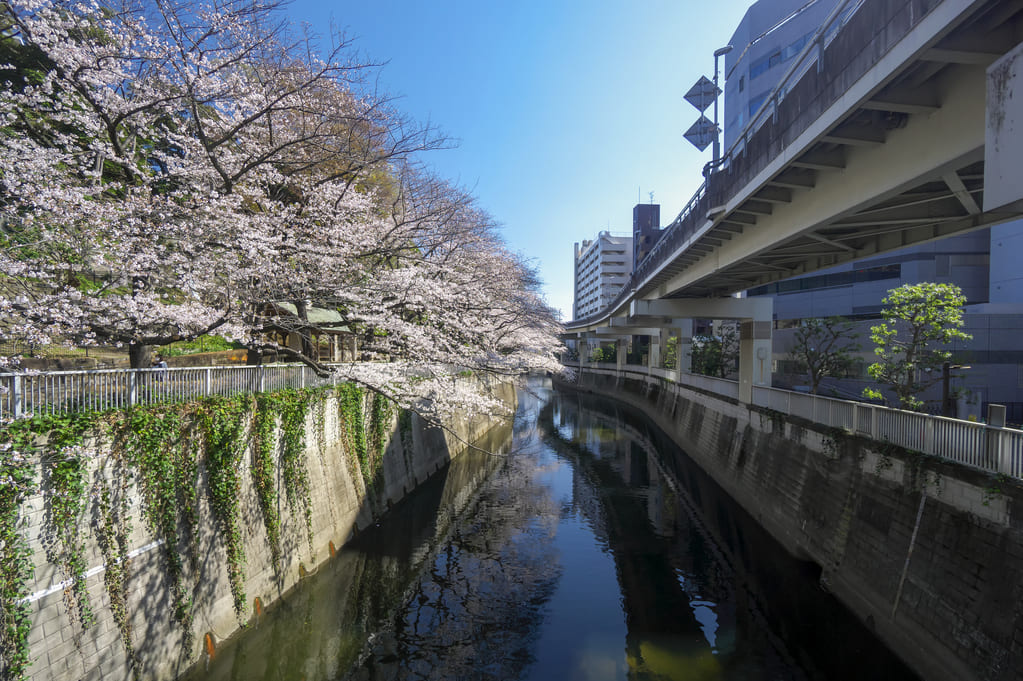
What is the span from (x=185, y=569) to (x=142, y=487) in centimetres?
160

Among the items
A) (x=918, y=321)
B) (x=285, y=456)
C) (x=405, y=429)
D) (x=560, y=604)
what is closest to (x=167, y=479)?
(x=285, y=456)

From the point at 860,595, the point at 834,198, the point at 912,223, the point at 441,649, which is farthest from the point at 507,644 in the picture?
the point at 912,223

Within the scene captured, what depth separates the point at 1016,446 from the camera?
21.9 ft

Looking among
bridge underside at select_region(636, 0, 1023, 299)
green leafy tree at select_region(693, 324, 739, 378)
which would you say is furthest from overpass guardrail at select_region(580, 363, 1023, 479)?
green leafy tree at select_region(693, 324, 739, 378)

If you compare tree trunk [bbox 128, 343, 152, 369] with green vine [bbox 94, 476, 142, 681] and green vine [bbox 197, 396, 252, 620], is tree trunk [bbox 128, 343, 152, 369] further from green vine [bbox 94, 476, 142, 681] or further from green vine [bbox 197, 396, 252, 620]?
green vine [bbox 94, 476, 142, 681]

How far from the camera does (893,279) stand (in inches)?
1041

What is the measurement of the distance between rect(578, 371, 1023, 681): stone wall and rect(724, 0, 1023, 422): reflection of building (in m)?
5.04

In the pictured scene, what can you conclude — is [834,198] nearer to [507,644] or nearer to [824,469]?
[824,469]

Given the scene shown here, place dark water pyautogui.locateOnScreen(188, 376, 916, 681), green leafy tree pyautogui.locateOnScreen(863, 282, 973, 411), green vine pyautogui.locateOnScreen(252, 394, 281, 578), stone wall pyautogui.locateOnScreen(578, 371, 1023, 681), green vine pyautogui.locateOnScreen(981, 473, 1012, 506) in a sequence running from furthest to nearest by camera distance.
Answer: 1. green leafy tree pyautogui.locateOnScreen(863, 282, 973, 411)
2. green vine pyautogui.locateOnScreen(252, 394, 281, 578)
3. dark water pyautogui.locateOnScreen(188, 376, 916, 681)
4. green vine pyautogui.locateOnScreen(981, 473, 1012, 506)
5. stone wall pyautogui.locateOnScreen(578, 371, 1023, 681)

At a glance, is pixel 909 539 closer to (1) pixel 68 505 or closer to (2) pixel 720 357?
(1) pixel 68 505

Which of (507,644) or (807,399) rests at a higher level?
(807,399)

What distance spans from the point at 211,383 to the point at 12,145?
4.46 metres

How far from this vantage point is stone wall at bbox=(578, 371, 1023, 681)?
645 centimetres

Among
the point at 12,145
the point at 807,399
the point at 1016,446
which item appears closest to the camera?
the point at 1016,446
